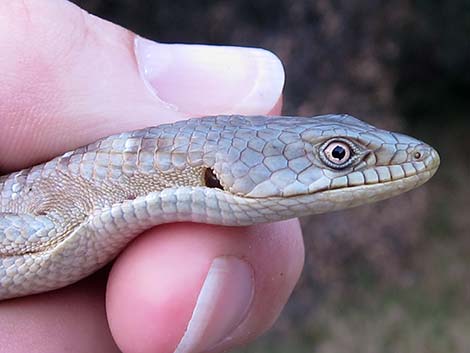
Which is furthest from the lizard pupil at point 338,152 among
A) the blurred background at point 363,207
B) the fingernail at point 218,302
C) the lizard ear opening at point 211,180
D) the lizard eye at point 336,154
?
the blurred background at point 363,207

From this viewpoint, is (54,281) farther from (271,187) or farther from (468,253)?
(468,253)

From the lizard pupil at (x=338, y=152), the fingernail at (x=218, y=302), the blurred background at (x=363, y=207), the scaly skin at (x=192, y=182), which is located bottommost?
the blurred background at (x=363, y=207)

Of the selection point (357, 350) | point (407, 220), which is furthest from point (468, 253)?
point (357, 350)

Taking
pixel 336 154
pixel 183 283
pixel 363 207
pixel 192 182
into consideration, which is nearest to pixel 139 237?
pixel 183 283

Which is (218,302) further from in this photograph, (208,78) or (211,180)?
(208,78)

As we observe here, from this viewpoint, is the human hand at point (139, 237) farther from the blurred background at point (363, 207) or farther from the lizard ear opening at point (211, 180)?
the blurred background at point (363, 207)

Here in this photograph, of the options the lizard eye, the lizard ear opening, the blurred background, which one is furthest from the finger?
the blurred background

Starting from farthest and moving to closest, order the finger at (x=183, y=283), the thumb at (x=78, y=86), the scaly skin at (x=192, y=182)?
1. the thumb at (x=78, y=86)
2. the finger at (x=183, y=283)
3. the scaly skin at (x=192, y=182)

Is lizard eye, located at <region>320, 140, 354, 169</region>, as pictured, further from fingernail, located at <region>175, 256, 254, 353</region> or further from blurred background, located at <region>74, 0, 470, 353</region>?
blurred background, located at <region>74, 0, 470, 353</region>
